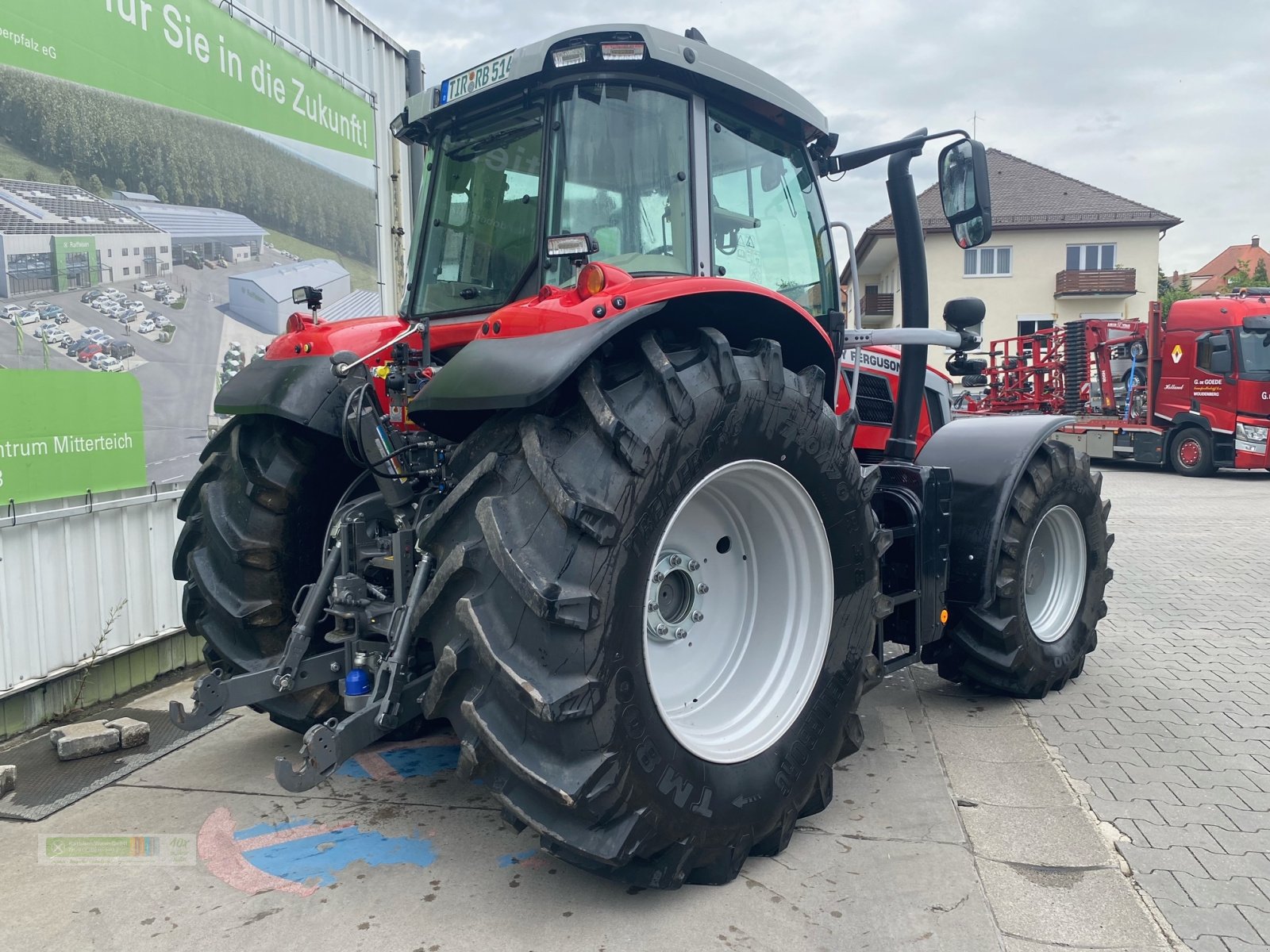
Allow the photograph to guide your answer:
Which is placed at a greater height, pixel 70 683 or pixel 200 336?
pixel 200 336

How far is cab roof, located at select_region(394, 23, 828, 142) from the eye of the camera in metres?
2.92

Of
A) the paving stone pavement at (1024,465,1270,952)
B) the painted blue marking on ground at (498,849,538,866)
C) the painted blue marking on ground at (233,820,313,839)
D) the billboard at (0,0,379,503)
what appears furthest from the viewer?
the billboard at (0,0,379,503)

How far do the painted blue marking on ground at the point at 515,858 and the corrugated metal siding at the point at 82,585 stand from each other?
257 centimetres

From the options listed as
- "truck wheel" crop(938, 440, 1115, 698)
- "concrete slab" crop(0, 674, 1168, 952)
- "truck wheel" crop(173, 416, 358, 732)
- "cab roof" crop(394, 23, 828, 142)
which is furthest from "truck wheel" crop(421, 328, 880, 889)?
"truck wheel" crop(938, 440, 1115, 698)

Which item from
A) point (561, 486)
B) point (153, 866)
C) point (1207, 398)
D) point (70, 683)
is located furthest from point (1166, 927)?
point (1207, 398)

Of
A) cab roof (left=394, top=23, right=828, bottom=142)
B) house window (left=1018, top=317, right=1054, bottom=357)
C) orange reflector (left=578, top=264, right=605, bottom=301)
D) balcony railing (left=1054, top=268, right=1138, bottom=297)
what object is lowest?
orange reflector (left=578, top=264, right=605, bottom=301)

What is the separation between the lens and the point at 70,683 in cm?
443

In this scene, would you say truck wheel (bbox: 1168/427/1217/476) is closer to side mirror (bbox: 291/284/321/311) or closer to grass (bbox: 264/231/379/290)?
grass (bbox: 264/231/379/290)

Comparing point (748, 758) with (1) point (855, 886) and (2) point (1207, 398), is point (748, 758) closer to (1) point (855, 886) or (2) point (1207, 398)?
(1) point (855, 886)

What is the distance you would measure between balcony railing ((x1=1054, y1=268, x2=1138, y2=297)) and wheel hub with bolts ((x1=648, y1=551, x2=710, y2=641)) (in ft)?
112

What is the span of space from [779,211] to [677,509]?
1611 mm

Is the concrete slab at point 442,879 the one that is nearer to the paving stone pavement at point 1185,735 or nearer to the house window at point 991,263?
the paving stone pavement at point 1185,735

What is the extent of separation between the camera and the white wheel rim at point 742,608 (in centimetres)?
299

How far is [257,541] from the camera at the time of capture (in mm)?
3398
